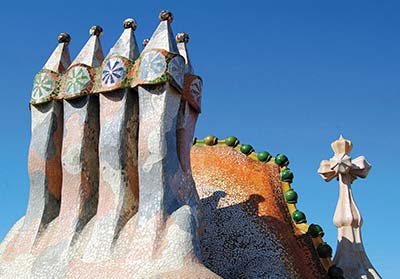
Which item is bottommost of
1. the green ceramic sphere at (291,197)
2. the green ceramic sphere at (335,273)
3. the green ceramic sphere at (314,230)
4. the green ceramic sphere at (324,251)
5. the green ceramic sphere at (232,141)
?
the green ceramic sphere at (335,273)

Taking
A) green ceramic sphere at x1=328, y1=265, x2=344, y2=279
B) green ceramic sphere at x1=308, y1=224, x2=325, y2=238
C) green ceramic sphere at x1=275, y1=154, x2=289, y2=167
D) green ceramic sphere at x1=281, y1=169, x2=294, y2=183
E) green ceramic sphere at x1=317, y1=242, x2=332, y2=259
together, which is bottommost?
green ceramic sphere at x1=328, y1=265, x2=344, y2=279

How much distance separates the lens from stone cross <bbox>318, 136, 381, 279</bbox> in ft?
31.7

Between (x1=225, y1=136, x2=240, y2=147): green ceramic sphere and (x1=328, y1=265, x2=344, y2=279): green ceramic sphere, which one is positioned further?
(x1=225, y1=136, x2=240, y2=147): green ceramic sphere

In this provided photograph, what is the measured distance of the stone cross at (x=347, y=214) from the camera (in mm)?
9656

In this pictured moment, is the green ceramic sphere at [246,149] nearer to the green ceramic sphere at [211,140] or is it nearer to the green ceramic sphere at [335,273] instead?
the green ceramic sphere at [211,140]

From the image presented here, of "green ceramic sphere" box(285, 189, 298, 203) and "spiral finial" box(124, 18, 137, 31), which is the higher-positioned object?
"spiral finial" box(124, 18, 137, 31)

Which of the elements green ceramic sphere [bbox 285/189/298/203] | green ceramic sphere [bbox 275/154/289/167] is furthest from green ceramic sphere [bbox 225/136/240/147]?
green ceramic sphere [bbox 285/189/298/203]

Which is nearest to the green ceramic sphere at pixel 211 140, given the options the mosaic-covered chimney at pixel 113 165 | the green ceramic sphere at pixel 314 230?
the green ceramic sphere at pixel 314 230

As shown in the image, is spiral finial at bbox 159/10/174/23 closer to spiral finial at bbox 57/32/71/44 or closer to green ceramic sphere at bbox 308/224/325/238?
spiral finial at bbox 57/32/71/44

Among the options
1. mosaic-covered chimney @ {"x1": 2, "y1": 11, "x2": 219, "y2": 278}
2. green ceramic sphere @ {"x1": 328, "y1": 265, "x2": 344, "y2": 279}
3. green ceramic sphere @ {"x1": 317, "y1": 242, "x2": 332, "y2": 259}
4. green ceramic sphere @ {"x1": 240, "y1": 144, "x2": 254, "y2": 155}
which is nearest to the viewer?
mosaic-covered chimney @ {"x1": 2, "y1": 11, "x2": 219, "y2": 278}

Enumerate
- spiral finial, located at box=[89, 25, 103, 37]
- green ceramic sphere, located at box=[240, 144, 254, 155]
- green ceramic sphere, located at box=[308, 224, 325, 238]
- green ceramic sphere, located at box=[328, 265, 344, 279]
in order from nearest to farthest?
spiral finial, located at box=[89, 25, 103, 37] → green ceramic sphere, located at box=[328, 265, 344, 279] → green ceramic sphere, located at box=[308, 224, 325, 238] → green ceramic sphere, located at box=[240, 144, 254, 155]

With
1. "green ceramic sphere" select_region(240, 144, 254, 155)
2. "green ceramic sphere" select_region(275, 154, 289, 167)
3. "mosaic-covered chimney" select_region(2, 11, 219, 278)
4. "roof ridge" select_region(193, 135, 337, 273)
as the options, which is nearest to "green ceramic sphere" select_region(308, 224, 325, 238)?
"roof ridge" select_region(193, 135, 337, 273)

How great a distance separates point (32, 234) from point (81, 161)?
1049 millimetres

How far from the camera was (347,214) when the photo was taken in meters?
9.93
